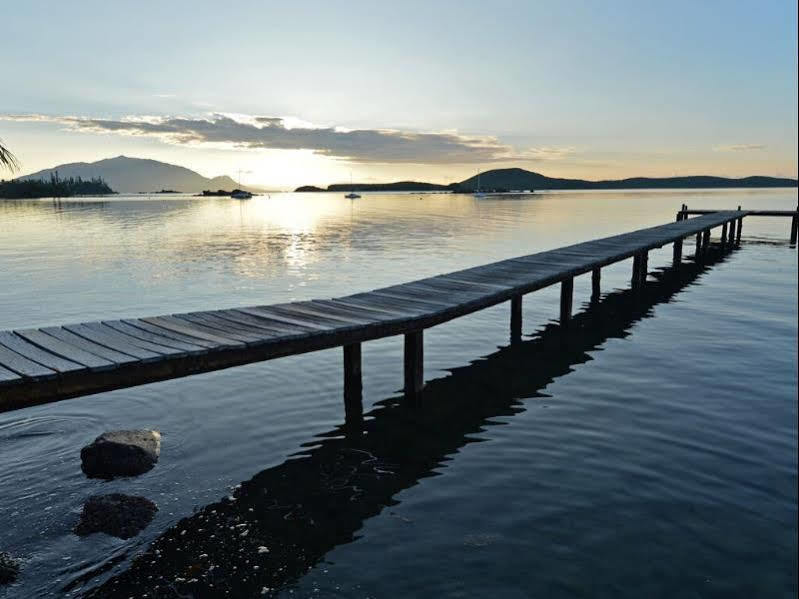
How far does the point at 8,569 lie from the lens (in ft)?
17.8

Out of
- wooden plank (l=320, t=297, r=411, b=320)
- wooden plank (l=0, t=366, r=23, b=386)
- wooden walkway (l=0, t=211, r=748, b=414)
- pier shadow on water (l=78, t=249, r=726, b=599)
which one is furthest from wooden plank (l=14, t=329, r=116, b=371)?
wooden plank (l=320, t=297, r=411, b=320)

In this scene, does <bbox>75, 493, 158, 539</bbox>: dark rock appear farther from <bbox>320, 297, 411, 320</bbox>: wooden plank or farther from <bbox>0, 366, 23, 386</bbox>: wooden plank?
<bbox>320, 297, 411, 320</bbox>: wooden plank

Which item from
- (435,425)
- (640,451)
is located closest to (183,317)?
(435,425)

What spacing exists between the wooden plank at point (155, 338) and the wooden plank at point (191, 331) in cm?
29

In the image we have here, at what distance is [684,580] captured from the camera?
5.46 metres

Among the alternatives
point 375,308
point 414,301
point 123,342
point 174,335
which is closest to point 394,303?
point 414,301

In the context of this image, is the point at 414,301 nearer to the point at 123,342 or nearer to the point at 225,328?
the point at 225,328

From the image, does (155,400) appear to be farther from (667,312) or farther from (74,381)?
(667,312)

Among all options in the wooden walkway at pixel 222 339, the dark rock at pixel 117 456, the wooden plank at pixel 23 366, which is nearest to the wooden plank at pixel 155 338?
the wooden walkway at pixel 222 339

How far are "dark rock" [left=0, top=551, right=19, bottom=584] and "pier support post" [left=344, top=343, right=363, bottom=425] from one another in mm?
4838

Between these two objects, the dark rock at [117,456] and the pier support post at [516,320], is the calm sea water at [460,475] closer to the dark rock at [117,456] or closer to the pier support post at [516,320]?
the dark rock at [117,456]

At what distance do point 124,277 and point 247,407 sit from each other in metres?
18.9

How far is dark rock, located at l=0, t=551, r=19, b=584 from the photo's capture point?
17.5 ft

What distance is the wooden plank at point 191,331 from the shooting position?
7265mm
